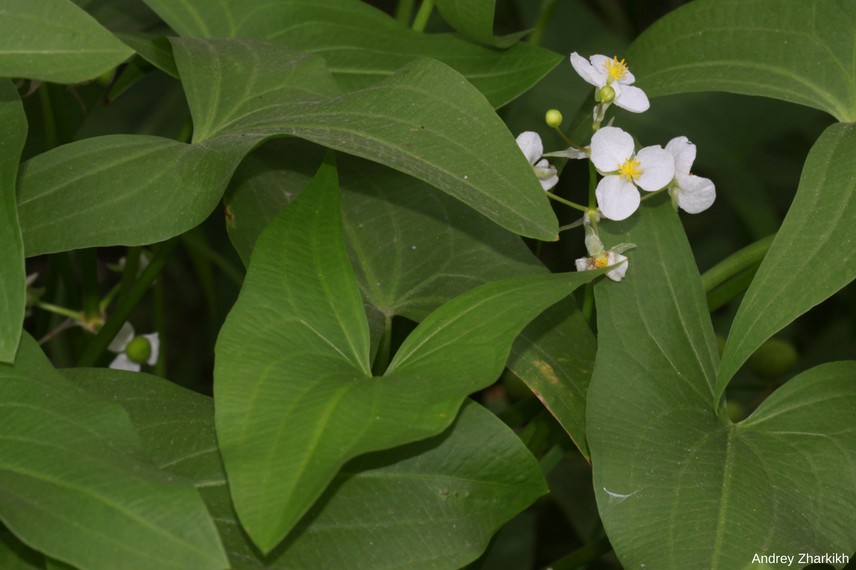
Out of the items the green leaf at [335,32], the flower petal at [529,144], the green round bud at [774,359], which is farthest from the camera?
the green round bud at [774,359]

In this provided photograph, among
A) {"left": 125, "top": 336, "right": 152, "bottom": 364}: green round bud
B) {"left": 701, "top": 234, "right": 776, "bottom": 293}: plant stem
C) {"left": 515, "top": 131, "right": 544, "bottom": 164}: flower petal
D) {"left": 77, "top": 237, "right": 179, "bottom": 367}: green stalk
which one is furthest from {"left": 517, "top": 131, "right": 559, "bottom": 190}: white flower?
{"left": 125, "top": 336, "right": 152, "bottom": 364}: green round bud

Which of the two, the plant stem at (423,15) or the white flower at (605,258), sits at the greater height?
the plant stem at (423,15)

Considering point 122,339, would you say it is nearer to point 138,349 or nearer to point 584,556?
point 138,349

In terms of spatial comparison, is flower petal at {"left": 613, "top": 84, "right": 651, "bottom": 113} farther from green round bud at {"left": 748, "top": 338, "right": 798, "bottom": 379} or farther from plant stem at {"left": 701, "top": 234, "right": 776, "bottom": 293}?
green round bud at {"left": 748, "top": 338, "right": 798, "bottom": 379}

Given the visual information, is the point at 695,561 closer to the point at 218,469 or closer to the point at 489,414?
the point at 489,414

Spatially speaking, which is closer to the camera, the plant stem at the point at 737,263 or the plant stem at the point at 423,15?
the plant stem at the point at 737,263

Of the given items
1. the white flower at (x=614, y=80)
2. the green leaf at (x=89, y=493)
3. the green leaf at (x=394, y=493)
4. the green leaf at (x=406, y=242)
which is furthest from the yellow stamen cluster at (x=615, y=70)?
the green leaf at (x=89, y=493)

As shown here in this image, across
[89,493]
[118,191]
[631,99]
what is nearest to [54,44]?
[118,191]

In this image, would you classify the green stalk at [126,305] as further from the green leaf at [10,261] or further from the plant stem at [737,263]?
the plant stem at [737,263]
